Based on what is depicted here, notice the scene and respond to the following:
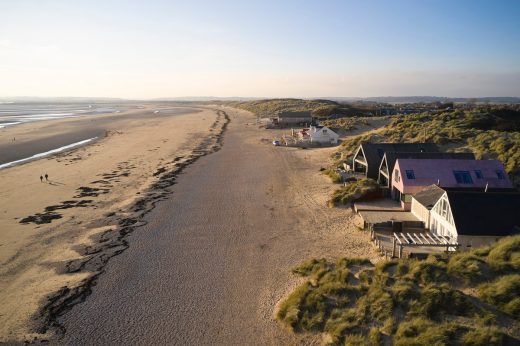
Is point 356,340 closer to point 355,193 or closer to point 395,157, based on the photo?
point 355,193

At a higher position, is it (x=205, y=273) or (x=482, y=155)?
(x=482, y=155)

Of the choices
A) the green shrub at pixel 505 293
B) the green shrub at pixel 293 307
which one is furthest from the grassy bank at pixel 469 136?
the green shrub at pixel 293 307

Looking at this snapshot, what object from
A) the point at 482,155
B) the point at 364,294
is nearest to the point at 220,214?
the point at 364,294

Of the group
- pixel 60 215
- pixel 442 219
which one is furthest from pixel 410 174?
pixel 60 215

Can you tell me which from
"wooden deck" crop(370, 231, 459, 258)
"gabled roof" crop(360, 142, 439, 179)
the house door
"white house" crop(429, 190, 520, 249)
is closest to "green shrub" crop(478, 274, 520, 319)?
"wooden deck" crop(370, 231, 459, 258)

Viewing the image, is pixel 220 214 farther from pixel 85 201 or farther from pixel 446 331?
pixel 446 331

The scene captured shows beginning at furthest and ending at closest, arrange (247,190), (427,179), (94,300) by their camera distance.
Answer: (247,190)
(427,179)
(94,300)

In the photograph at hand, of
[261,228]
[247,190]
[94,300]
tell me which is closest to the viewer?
[94,300]

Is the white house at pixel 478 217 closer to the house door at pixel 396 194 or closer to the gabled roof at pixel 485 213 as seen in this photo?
the gabled roof at pixel 485 213

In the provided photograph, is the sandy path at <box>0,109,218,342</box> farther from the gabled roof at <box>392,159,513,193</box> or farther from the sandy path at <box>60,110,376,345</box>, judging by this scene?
the gabled roof at <box>392,159,513,193</box>
